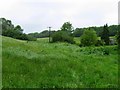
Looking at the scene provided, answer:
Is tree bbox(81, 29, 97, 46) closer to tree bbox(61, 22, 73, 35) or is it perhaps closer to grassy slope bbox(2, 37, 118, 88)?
tree bbox(61, 22, 73, 35)

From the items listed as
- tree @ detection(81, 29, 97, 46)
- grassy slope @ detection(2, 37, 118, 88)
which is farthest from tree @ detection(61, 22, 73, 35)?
grassy slope @ detection(2, 37, 118, 88)

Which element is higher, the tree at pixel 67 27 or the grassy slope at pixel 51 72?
the tree at pixel 67 27

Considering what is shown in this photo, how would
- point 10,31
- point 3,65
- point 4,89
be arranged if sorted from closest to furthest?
point 4,89, point 3,65, point 10,31

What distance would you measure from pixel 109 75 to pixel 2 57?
8.00m

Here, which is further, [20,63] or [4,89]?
[20,63]

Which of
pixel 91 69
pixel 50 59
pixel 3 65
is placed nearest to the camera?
pixel 3 65

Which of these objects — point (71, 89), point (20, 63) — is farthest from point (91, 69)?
point (71, 89)

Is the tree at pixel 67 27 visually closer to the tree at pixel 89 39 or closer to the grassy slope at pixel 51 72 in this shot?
the tree at pixel 89 39

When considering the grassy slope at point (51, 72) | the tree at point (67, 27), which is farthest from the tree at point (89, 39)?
the grassy slope at point (51, 72)

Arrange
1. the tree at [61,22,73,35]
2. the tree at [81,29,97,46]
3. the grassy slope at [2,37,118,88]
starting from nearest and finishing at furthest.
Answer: the grassy slope at [2,37,118,88]
the tree at [81,29,97,46]
the tree at [61,22,73,35]

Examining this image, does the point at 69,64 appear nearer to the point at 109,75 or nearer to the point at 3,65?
the point at 109,75

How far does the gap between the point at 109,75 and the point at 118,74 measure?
1146 millimetres

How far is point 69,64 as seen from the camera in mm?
24266

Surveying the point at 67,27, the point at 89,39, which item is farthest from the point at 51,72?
the point at 67,27
